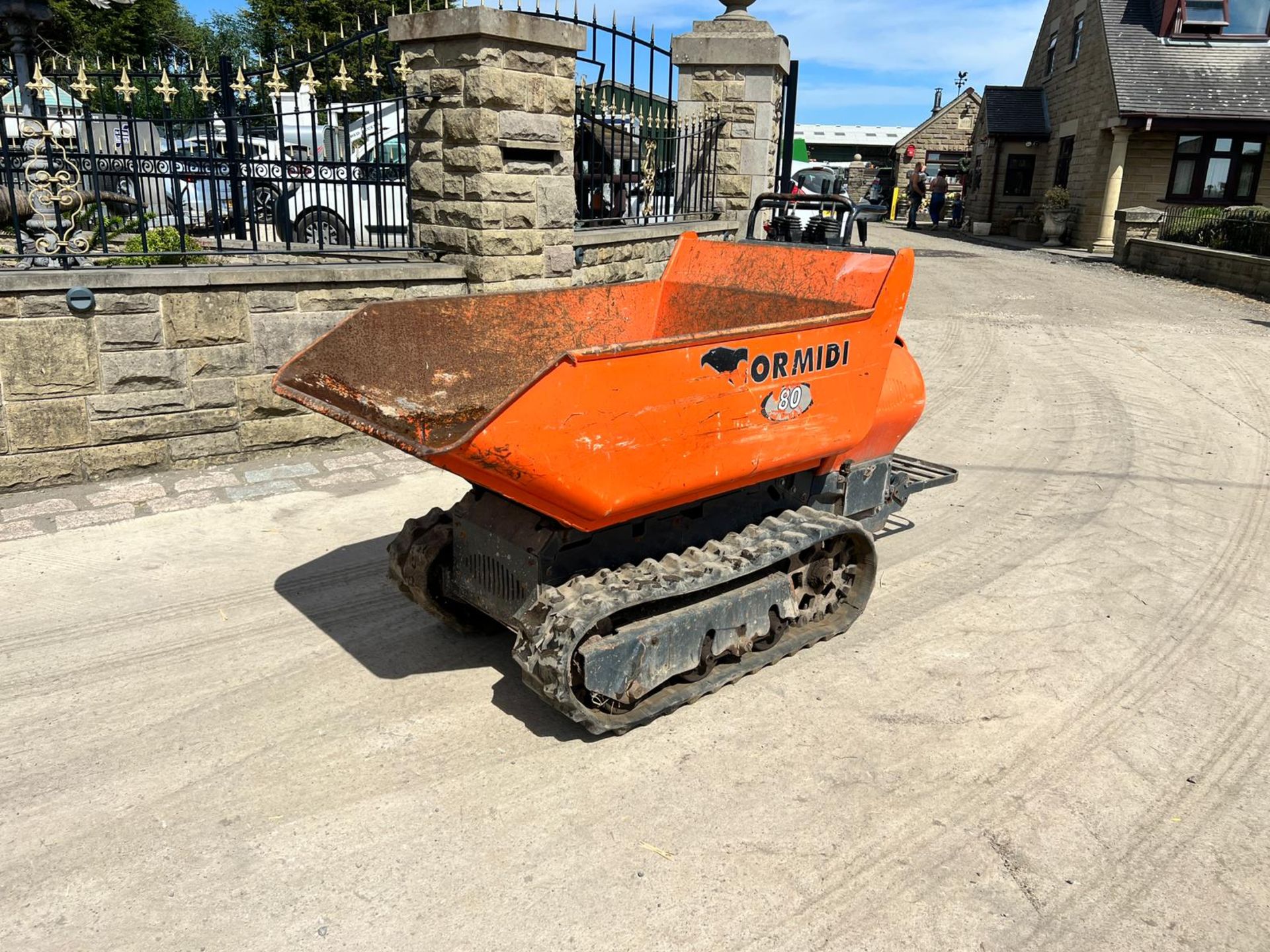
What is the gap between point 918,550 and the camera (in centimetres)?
522

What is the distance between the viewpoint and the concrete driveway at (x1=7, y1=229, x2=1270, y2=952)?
2619 mm

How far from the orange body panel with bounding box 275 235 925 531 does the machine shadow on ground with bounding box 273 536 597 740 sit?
2.86 feet

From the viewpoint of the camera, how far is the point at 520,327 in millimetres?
4332

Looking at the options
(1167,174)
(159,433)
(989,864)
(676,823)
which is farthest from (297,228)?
(1167,174)

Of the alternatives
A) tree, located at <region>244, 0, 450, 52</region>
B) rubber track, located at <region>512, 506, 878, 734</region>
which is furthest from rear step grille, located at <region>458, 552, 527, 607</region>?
tree, located at <region>244, 0, 450, 52</region>

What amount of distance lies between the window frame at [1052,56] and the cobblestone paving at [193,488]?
94.0 ft

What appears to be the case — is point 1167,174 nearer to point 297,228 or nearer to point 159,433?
point 297,228

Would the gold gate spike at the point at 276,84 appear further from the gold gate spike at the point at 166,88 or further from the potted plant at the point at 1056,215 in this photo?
the potted plant at the point at 1056,215

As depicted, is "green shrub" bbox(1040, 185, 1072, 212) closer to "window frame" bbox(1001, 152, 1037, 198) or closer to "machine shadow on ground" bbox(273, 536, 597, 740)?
"window frame" bbox(1001, 152, 1037, 198)

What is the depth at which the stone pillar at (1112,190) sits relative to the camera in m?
22.3

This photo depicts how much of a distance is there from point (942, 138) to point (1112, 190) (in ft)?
74.6

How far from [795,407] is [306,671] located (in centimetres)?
228

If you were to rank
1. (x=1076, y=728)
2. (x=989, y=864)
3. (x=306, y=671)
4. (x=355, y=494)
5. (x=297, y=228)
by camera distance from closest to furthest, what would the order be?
(x=989, y=864) < (x=1076, y=728) < (x=306, y=671) < (x=355, y=494) < (x=297, y=228)

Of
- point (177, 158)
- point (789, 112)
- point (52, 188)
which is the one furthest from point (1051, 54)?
point (52, 188)
